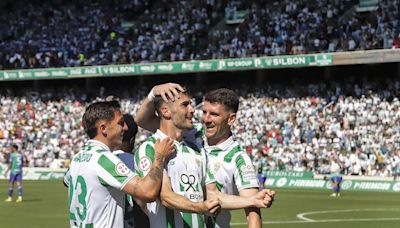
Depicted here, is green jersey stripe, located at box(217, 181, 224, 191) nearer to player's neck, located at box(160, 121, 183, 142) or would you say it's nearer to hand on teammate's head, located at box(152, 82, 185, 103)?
player's neck, located at box(160, 121, 183, 142)

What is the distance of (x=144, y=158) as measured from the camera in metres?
7.61

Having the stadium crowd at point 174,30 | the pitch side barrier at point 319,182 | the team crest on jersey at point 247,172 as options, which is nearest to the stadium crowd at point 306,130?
the pitch side barrier at point 319,182

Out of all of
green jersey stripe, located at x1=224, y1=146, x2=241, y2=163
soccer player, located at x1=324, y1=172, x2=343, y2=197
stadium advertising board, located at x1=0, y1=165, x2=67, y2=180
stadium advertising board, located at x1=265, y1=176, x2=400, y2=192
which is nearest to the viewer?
green jersey stripe, located at x1=224, y1=146, x2=241, y2=163

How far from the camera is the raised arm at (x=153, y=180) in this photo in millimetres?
7297

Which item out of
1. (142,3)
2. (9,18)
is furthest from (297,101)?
(9,18)

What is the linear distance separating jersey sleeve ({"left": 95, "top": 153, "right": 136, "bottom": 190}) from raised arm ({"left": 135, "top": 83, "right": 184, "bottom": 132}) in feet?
2.28

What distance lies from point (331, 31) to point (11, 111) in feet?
77.8

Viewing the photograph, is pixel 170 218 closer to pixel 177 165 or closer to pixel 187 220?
pixel 187 220

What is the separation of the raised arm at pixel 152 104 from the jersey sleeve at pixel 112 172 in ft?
2.28

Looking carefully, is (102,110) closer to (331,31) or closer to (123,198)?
(123,198)

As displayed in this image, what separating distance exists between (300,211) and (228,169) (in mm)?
21508

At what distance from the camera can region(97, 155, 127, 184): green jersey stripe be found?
7.56m

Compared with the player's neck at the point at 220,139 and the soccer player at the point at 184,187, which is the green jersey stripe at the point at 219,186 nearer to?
the soccer player at the point at 184,187

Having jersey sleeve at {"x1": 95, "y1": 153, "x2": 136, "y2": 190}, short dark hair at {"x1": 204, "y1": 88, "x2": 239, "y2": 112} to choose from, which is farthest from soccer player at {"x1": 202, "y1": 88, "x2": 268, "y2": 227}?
jersey sleeve at {"x1": 95, "y1": 153, "x2": 136, "y2": 190}
